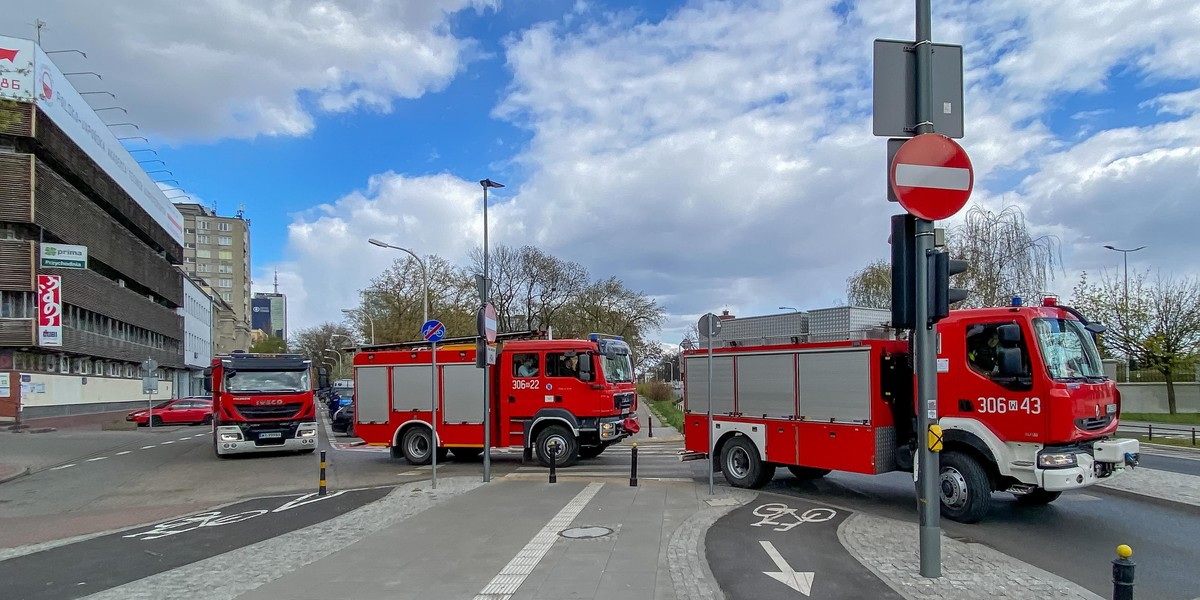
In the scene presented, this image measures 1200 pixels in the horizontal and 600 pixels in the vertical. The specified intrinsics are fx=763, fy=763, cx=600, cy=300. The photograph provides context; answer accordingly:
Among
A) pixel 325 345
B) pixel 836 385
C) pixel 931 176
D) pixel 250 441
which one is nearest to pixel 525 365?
pixel 836 385

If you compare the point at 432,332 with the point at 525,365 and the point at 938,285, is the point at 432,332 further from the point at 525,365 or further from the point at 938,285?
the point at 938,285

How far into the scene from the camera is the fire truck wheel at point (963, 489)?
9.34m

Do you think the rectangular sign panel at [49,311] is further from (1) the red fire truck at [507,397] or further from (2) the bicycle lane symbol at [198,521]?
(2) the bicycle lane symbol at [198,521]

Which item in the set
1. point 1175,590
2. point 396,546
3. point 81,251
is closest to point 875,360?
point 1175,590

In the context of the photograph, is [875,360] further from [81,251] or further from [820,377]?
[81,251]

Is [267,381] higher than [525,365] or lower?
lower

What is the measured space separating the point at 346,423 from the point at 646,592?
25.9 meters

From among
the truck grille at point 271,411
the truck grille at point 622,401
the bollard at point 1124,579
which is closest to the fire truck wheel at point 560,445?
the truck grille at point 622,401

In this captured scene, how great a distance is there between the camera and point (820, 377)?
1124cm

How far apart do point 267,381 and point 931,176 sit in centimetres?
1772

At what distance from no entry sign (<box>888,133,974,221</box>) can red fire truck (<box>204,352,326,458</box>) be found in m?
17.3

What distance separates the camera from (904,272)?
21.5 feet

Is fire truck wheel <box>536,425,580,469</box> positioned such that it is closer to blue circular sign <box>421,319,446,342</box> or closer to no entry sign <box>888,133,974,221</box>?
blue circular sign <box>421,319,446,342</box>

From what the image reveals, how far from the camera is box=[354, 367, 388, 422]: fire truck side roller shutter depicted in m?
18.2
